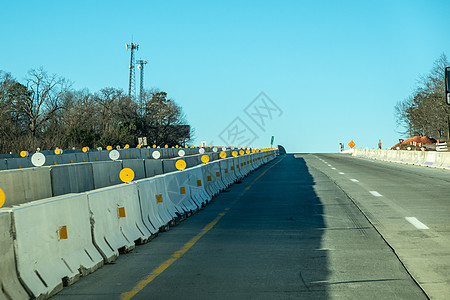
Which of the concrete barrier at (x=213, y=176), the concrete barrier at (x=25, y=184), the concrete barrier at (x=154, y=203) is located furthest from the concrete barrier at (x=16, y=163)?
the concrete barrier at (x=154, y=203)

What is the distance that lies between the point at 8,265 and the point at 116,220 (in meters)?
3.49

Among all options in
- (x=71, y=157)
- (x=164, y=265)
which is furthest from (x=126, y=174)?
(x=71, y=157)

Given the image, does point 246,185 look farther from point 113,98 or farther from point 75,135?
point 113,98

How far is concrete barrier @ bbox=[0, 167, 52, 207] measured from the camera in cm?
1685

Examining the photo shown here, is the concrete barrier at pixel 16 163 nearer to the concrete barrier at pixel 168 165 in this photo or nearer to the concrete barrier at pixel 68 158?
the concrete barrier at pixel 68 158

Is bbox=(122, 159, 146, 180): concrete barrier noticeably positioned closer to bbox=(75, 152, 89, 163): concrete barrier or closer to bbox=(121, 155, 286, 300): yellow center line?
bbox=(121, 155, 286, 300): yellow center line

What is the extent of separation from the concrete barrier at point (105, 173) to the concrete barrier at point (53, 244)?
510 inches

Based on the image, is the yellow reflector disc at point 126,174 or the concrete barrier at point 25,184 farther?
the concrete barrier at point 25,184

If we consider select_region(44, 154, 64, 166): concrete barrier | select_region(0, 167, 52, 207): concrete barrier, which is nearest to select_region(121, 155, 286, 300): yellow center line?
select_region(0, 167, 52, 207): concrete barrier

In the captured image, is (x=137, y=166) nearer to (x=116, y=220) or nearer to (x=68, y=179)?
(x=68, y=179)

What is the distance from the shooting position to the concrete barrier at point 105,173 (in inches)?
866

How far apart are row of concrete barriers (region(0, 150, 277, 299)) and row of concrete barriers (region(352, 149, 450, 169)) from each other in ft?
92.4

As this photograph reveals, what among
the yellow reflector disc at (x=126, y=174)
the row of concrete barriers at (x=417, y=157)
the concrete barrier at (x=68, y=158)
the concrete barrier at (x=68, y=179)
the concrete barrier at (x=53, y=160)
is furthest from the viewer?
the concrete barrier at (x=68, y=158)

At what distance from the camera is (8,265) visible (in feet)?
22.6
